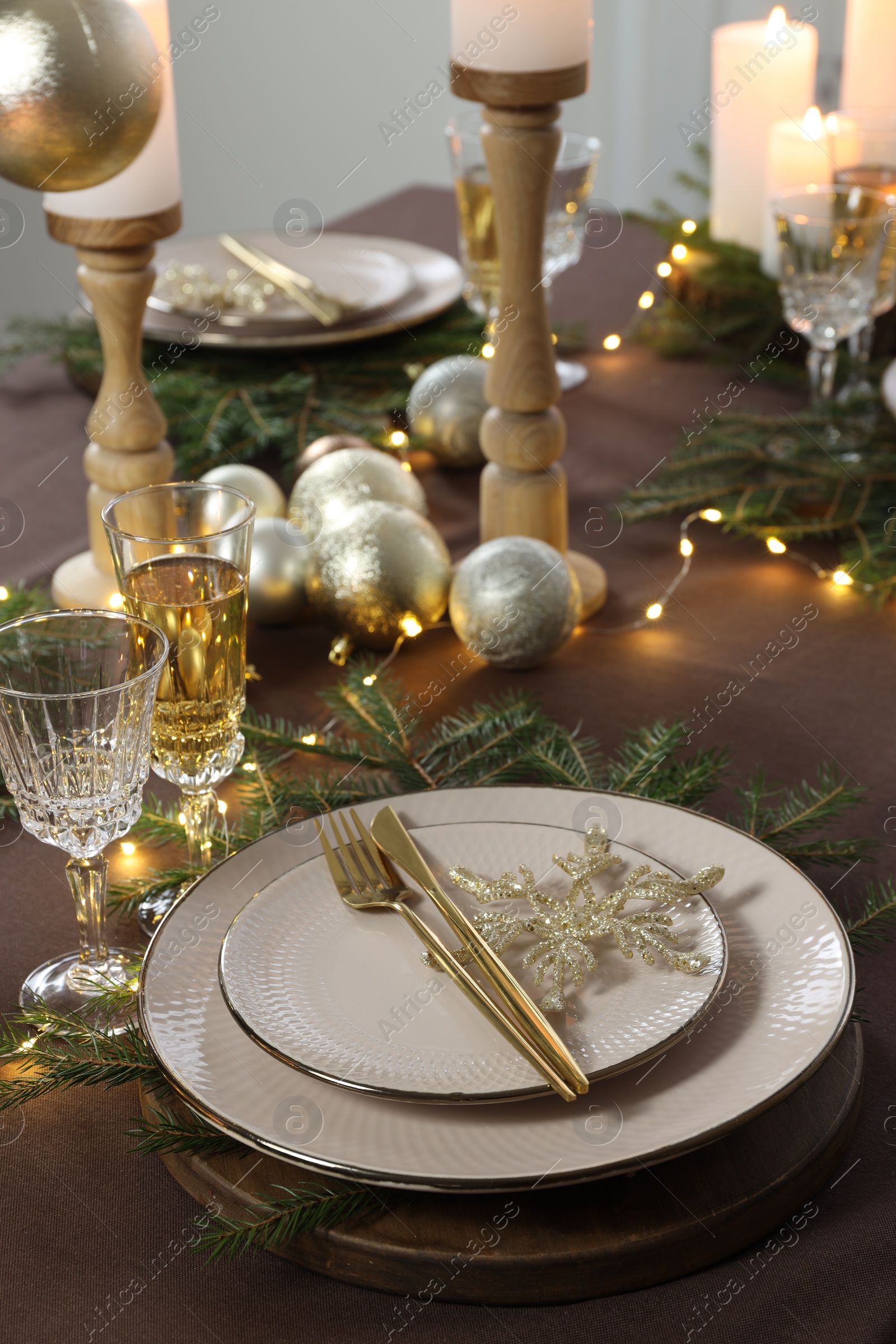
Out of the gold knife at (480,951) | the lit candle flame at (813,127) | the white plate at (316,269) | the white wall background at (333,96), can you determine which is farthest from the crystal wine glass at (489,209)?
the white wall background at (333,96)

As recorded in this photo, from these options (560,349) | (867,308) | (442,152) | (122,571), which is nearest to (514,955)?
(122,571)

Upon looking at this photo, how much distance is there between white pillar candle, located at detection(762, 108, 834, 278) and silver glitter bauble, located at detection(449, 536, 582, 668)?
614 mm

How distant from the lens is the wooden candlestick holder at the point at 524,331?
876 mm

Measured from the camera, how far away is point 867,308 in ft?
3.77

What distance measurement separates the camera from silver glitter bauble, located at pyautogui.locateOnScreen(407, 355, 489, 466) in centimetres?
118

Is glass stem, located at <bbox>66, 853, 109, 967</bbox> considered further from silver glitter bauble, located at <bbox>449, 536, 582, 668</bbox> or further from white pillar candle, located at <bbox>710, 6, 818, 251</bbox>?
white pillar candle, located at <bbox>710, 6, 818, 251</bbox>

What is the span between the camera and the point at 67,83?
51 cm

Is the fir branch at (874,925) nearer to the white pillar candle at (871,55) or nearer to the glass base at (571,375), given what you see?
the glass base at (571,375)

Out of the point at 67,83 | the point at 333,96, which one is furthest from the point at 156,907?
the point at 333,96

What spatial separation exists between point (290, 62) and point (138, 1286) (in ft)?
10.6

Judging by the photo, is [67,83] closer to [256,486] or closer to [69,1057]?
[69,1057]

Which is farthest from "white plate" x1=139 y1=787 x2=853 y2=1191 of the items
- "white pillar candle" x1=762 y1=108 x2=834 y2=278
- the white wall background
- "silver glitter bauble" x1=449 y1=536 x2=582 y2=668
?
the white wall background

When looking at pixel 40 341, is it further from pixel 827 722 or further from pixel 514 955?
pixel 514 955

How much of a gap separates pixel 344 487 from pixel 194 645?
0.40 meters
